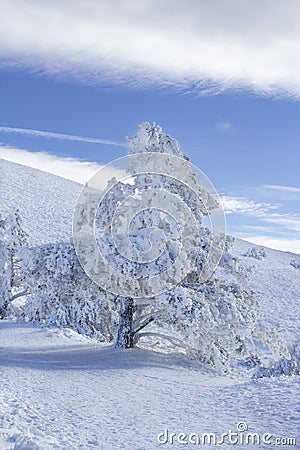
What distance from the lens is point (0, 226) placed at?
29.0 meters

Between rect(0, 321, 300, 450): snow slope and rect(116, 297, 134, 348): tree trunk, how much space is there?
537mm

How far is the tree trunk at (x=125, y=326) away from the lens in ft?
56.6

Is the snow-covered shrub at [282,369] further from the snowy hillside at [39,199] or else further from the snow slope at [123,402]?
the snowy hillside at [39,199]

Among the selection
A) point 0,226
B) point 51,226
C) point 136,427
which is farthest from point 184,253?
point 51,226

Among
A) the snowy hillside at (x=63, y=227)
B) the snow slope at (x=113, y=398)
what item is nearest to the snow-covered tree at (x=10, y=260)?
the snow slope at (x=113, y=398)

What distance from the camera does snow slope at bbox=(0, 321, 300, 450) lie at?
8.88 meters

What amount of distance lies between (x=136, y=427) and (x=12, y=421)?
2378mm

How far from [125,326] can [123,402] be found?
6.06 metres

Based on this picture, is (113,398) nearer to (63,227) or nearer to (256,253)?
(63,227)

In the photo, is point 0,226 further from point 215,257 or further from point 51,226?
point 51,226

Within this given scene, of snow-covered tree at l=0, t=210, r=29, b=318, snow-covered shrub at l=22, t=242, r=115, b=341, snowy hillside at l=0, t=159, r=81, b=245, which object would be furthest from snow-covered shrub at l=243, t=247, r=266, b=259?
snow-covered shrub at l=22, t=242, r=115, b=341

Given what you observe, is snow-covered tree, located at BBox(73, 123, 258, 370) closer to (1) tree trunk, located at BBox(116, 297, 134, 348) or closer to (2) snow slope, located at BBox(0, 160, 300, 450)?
(1) tree trunk, located at BBox(116, 297, 134, 348)

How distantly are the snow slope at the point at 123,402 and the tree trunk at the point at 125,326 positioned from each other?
1.76 ft

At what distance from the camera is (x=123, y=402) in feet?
37.0
